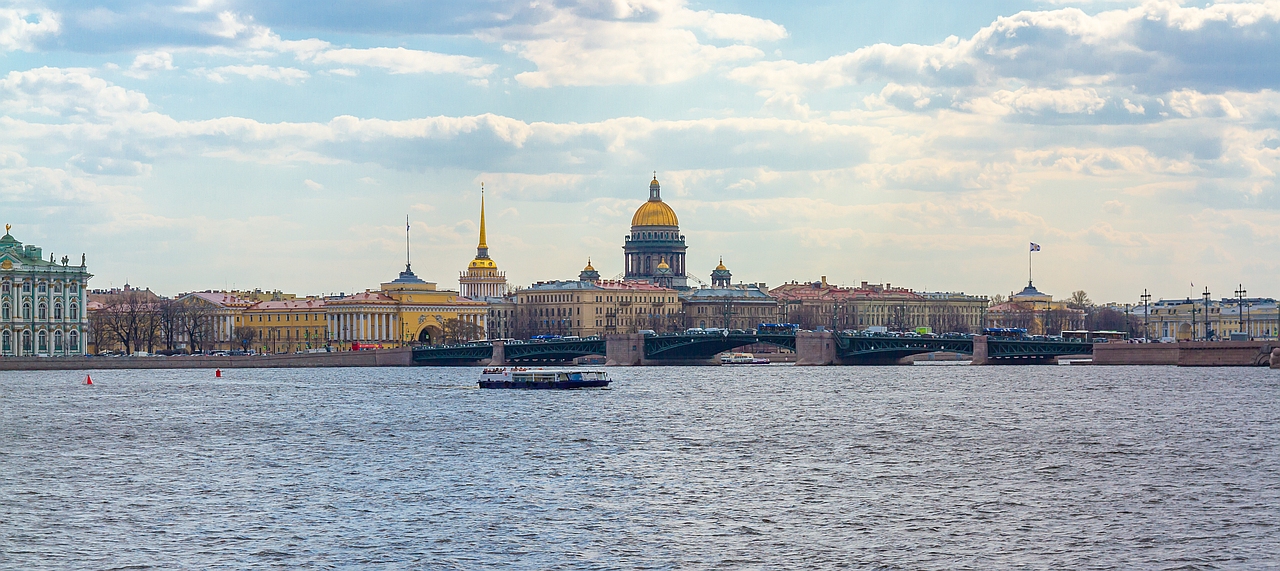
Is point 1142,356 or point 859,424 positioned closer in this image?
point 859,424

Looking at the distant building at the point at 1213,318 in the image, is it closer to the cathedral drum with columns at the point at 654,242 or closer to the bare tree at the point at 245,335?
the cathedral drum with columns at the point at 654,242

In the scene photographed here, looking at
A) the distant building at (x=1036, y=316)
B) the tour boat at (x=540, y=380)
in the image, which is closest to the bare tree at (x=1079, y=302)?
the distant building at (x=1036, y=316)

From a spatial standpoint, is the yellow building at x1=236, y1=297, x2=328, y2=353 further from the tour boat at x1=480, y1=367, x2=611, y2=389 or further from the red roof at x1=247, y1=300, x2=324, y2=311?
the tour boat at x1=480, y1=367, x2=611, y2=389

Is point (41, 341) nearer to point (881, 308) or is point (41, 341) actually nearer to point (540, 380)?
point (540, 380)

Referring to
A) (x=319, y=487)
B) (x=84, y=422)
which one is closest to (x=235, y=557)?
(x=319, y=487)

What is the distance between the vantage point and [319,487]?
98.3 ft

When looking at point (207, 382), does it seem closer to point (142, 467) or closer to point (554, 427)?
point (554, 427)

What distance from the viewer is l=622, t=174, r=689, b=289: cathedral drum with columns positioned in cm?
16112

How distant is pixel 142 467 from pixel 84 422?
12.8 meters

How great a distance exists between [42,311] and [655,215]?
3083 inches

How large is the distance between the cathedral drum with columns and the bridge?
69.3 metres

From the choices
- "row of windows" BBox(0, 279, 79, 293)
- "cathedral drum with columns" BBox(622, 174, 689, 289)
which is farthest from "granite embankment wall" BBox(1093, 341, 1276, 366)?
"cathedral drum with columns" BBox(622, 174, 689, 289)

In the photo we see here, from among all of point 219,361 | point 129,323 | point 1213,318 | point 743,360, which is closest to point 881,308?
point 1213,318

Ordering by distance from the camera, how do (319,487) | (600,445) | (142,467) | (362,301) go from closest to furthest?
(319,487)
(142,467)
(600,445)
(362,301)
